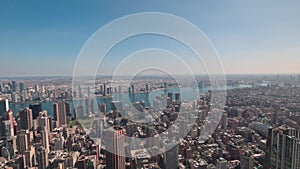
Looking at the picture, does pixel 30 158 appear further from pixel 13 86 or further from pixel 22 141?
pixel 13 86

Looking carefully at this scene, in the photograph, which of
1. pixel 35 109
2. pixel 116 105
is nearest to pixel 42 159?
pixel 116 105

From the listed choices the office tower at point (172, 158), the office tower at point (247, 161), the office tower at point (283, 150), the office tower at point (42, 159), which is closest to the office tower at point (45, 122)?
the office tower at point (42, 159)

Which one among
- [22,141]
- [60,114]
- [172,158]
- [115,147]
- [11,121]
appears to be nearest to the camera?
[115,147]

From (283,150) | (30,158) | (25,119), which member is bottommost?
(30,158)

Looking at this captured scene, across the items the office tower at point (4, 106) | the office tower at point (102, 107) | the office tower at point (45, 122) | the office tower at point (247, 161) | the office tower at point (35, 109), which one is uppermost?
the office tower at point (102, 107)

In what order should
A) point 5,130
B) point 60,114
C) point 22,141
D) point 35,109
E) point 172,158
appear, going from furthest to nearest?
point 35,109
point 60,114
point 5,130
point 22,141
point 172,158

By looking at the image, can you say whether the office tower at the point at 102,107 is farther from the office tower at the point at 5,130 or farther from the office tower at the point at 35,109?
the office tower at the point at 35,109

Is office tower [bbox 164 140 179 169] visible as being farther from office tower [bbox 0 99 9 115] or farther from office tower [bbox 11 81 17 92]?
office tower [bbox 0 99 9 115]
